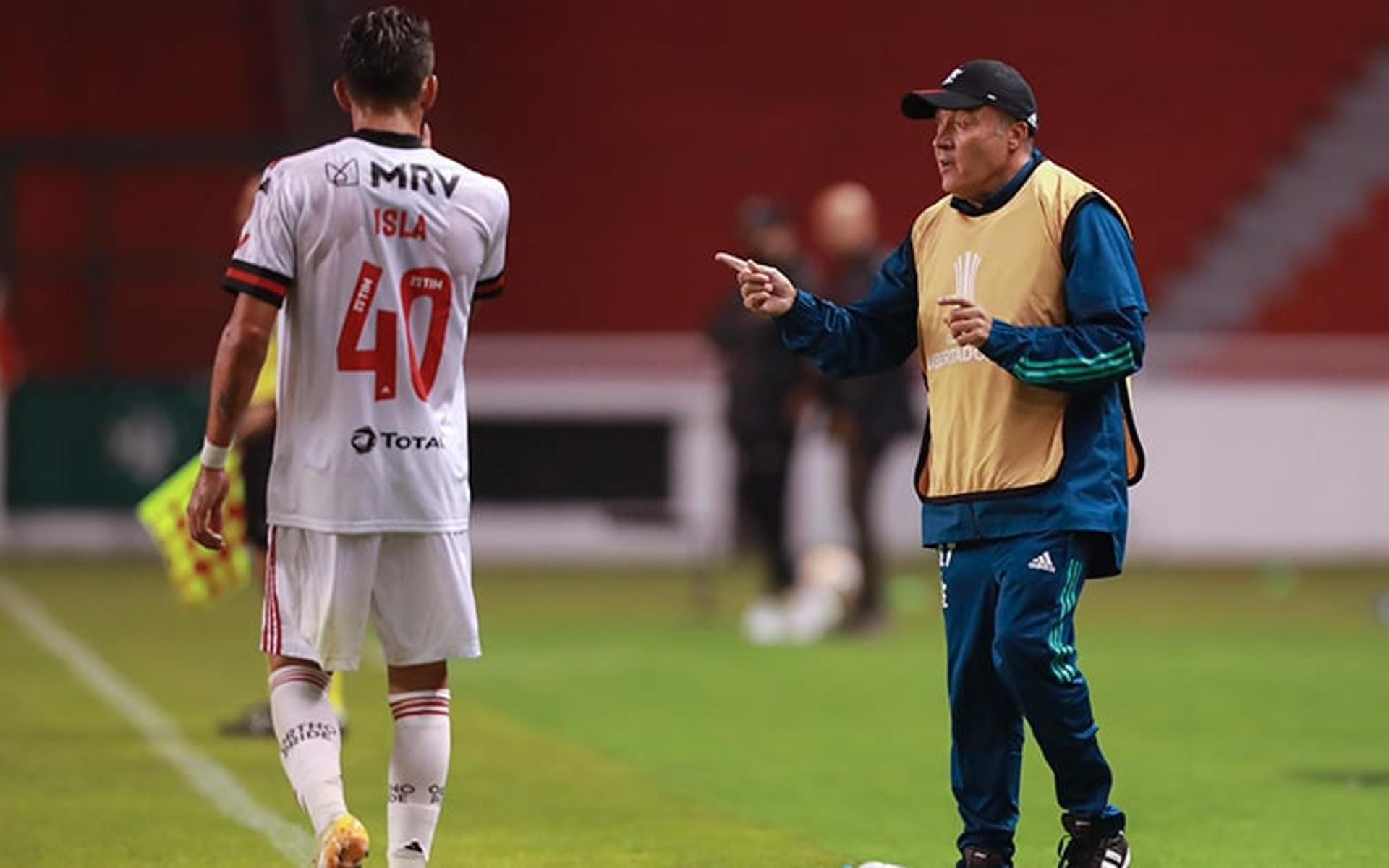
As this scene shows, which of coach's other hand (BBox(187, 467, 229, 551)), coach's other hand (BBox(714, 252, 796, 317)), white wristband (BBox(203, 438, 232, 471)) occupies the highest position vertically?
coach's other hand (BBox(714, 252, 796, 317))

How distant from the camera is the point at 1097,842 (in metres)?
6.66

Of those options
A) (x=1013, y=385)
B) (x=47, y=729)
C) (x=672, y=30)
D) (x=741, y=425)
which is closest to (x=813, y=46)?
(x=672, y=30)

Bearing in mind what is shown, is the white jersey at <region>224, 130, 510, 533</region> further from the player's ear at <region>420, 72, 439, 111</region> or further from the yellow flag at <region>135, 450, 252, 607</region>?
the yellow flag at <region>135, 450, 252, 607</region>

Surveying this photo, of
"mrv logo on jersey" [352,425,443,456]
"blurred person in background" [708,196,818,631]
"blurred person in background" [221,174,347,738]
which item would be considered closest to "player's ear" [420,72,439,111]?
"mrv logo on jersey" [352,425,443,456]

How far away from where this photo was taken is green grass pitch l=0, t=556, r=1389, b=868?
7809 millimetres

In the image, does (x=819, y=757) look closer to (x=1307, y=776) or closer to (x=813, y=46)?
(x=1307, y=776)

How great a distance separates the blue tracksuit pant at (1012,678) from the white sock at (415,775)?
130cm

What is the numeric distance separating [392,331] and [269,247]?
0.33 metres

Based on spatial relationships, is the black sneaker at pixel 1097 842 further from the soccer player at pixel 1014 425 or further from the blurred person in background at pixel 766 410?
the blurred person in background at pixel 766 410

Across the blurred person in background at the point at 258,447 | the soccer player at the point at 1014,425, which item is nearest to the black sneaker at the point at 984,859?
the soccer player at the point at 1014,425

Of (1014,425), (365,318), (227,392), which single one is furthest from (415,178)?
(1014,425)

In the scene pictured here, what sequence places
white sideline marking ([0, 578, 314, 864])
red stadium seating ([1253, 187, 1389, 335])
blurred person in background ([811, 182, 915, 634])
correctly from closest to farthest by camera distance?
white sideline marking ([0, 578, 314, 864]) → blurred person in background ([811, 182, 915, 634]) → red stadium seating ([1253, 187, 1389, 335])

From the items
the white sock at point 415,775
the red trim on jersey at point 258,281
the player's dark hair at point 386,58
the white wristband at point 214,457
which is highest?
the player's dark hair at point 386,58

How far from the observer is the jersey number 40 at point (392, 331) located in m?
6.07
